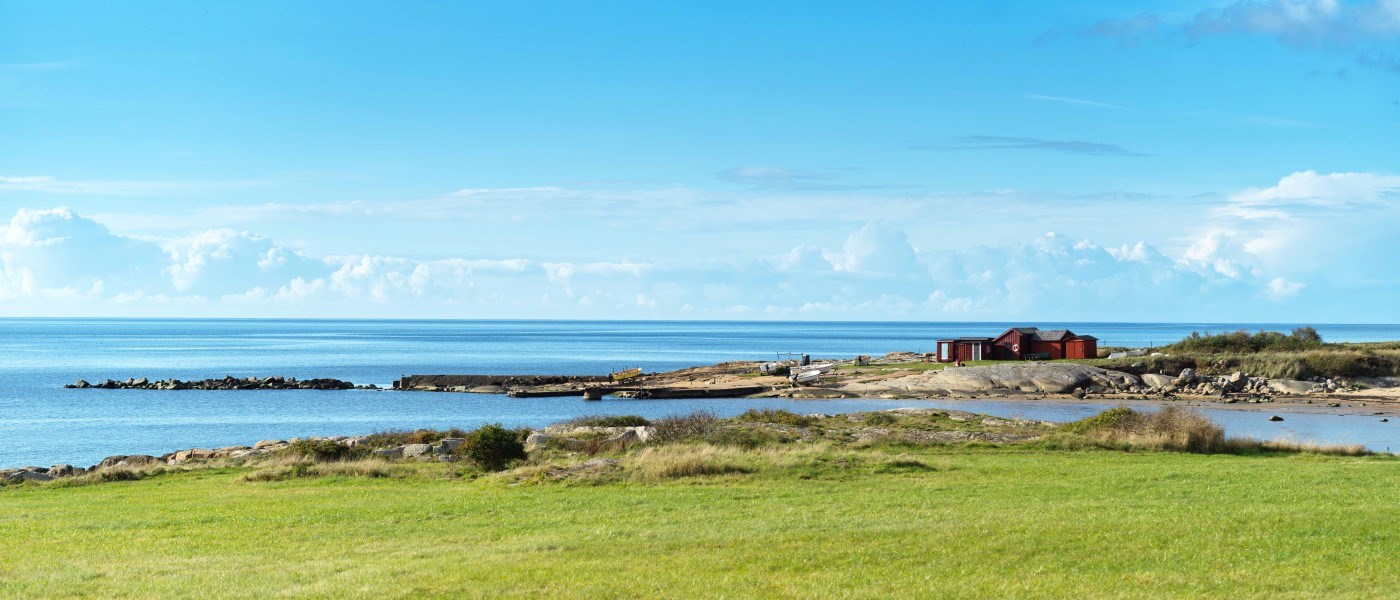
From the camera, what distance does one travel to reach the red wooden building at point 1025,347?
3782 inches

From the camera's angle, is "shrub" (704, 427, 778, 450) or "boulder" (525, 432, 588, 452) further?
"boulder" (525, 432, 588, 452)

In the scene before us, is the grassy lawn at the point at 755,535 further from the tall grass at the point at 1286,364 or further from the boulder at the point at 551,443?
the tall grass at the point at 1286,364

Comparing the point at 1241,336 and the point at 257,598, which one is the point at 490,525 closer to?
the point at 257,598

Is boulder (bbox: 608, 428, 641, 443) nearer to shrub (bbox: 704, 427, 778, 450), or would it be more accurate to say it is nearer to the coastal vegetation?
the coastal vegetation

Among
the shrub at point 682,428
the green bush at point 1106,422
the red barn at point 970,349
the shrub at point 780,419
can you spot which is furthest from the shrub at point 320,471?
the red barn at point 970,349

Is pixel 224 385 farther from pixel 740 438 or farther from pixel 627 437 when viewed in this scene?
pixel 740 438

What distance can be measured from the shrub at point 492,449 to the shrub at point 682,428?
491 cm

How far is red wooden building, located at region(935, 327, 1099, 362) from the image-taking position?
9606cm

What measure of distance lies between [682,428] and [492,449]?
22.5 ft

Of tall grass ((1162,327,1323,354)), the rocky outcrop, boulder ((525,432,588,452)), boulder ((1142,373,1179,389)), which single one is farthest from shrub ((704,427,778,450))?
the rocky outcrop

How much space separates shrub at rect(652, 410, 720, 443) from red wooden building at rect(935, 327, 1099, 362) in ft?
213

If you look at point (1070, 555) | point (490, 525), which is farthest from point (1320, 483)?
point (490, 525)

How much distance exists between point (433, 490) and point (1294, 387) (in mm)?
73460

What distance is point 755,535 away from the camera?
16062 millimetres
